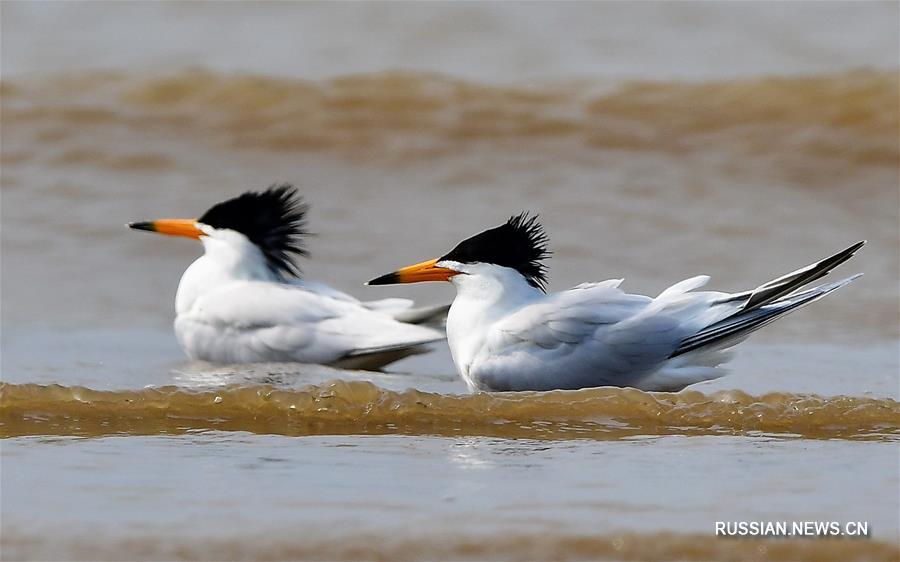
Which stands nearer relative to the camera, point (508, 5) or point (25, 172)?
point (25, 172)

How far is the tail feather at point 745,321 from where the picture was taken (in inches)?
196

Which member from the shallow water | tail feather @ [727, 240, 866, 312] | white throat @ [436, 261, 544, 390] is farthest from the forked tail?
white throat @ [436, 261, 544, 390]

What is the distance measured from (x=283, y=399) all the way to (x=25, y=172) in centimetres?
513

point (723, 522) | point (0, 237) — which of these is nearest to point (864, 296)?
point (723, 522)

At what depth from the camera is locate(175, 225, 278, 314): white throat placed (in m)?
6.56

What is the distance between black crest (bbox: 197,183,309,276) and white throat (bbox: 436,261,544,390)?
4.70 ft

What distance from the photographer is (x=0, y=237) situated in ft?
26.8

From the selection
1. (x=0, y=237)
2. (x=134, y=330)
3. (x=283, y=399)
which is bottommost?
(x=283, y=399)

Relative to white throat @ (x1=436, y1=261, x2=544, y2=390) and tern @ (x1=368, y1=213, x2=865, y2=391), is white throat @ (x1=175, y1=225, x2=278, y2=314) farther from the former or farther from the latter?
tern @ (x1=368, y1=213, x2=865, y2=391)

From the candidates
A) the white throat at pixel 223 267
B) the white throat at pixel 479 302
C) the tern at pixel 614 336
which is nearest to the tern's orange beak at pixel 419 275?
the white throat at pixel 479 302

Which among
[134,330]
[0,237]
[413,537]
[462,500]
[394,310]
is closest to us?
[413,537]

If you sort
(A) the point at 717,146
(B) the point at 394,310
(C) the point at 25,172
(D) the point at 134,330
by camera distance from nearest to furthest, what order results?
(B) the point at 394,310 < (D) the point at 134,330 < (C) the point at 25,172 < (A) the point at 717,146

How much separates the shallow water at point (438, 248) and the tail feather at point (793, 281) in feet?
1.20

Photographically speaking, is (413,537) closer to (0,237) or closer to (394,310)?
(394,310)
